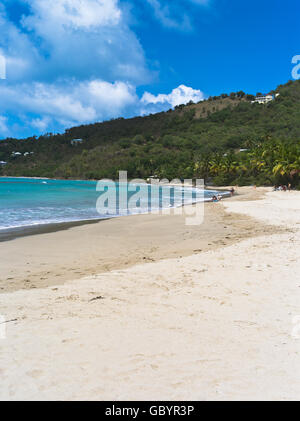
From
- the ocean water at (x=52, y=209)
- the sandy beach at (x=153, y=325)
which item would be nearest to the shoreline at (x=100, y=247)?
the sandy beach at (x=153, y=325)

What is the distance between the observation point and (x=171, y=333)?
3.91m

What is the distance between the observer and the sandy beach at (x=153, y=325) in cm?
292

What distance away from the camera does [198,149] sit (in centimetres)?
12162

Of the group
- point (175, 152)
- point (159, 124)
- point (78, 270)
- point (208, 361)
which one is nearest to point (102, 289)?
point (78, 270)

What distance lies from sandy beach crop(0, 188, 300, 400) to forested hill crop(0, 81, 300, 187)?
39558mm

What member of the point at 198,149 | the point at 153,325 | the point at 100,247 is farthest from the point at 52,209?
the point at 198,149

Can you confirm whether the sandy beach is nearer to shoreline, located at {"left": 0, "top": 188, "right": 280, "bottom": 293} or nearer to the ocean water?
shoreline, located at {"left": 0, "top": 188, "right": 280, "bottom": 293}

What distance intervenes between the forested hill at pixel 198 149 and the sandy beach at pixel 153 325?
3956 centimetres

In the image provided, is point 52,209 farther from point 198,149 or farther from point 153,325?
point 198,149

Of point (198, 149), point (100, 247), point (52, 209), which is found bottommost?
point (100, 247)

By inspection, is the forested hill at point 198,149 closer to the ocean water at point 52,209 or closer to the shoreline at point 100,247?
the ocean water at point 52,209

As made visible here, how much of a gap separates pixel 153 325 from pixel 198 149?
403 ft
